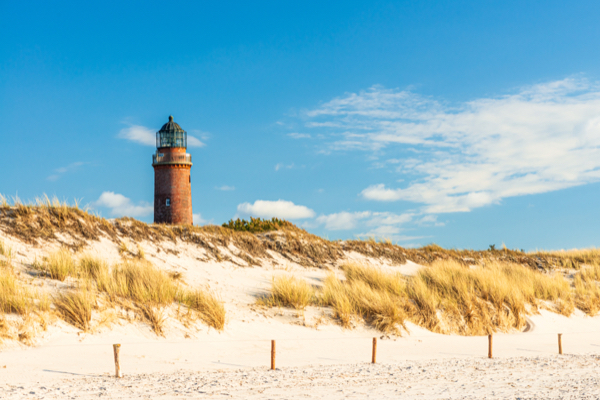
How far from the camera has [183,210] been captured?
105ft

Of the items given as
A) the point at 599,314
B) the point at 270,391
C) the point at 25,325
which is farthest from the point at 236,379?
the point at 599,314

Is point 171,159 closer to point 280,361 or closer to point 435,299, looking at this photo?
point 435,299

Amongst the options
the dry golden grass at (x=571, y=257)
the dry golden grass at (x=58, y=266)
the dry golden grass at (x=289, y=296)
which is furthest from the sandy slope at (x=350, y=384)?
the dry golden grass at (x=571, y=257)

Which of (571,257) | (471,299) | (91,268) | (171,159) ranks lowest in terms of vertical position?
(471,299)

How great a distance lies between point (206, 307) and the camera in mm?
12219

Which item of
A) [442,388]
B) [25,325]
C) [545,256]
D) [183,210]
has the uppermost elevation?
[183,210]

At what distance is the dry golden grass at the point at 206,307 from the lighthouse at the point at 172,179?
1952 centimetres

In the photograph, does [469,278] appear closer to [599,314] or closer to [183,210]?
[599,314]

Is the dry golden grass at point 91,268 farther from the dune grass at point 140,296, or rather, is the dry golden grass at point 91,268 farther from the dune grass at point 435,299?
the dune grass at point 435,299

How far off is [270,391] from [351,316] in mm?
5878

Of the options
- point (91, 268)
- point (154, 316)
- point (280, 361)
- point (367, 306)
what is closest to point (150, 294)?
point (154, 316)

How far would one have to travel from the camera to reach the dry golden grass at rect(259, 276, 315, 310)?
45.2 feet

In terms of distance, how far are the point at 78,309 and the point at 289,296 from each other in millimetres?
5253

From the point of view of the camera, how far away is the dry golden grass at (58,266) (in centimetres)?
1288
